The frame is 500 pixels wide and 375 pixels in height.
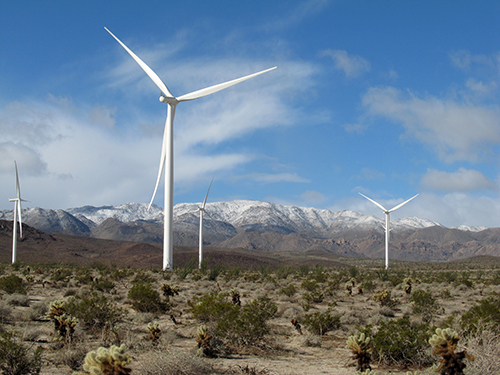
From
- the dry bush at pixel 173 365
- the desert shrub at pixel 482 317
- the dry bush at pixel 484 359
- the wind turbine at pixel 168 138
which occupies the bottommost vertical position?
the dry bush at pixel 173 365

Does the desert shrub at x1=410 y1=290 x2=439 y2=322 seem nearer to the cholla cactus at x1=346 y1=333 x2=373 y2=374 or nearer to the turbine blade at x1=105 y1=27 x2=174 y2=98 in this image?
the cholla cactus at x1=346 y1=333 x2=373 y2=374

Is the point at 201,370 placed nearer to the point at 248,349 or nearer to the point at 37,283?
the point at 248,349

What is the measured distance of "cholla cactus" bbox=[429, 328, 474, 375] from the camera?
8312mm

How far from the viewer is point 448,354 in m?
8.38

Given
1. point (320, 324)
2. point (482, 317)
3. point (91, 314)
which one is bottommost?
point (320, 324)

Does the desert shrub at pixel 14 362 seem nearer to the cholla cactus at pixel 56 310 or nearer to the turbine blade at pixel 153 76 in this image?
the cholla cactus at pixel 56 310

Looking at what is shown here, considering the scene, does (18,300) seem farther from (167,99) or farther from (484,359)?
(167,99)

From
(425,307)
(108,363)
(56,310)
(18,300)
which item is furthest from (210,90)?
(108,363)

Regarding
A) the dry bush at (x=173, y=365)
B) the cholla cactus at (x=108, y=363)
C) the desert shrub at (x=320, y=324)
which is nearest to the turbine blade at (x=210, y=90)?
the desert shrub at (x=320, y=324)

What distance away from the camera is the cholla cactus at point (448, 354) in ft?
27.3

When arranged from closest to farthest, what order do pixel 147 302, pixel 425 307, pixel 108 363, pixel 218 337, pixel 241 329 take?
1. pixel 108 363
2. pixel 241 329
3. pixel 218 337
4. pixel 147 302
5. pixel 425 307

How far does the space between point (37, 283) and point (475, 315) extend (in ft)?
96.3

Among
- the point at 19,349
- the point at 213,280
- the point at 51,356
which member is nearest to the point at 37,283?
the point at 213,280

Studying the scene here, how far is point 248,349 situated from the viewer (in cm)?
1368
